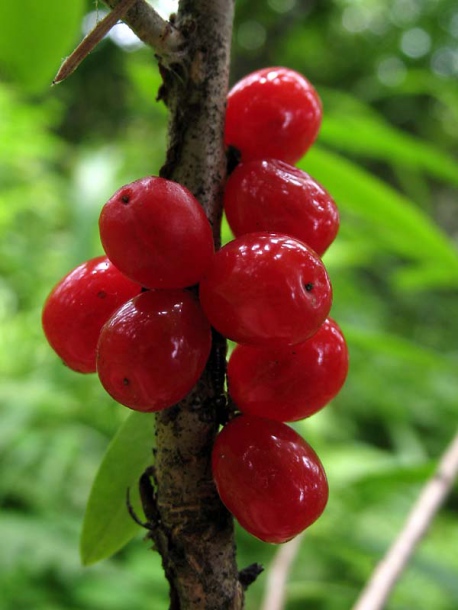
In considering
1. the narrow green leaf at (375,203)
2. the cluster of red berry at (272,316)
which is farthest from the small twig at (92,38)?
the narrow green leaf at (375,203)

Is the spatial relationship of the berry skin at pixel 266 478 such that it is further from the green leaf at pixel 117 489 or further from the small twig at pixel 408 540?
the small twig at pixel 408 540

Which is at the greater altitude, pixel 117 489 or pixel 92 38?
pixel 92 38

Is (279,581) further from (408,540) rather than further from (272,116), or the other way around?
(272,116)

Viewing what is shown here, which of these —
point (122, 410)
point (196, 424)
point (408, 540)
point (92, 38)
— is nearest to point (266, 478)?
point (196, 424)

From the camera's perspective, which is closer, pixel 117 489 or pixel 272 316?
pixel 272 316

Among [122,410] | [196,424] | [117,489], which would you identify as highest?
[196,424]

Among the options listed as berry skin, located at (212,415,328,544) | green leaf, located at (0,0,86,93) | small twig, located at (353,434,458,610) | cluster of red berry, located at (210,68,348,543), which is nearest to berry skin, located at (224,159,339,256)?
cluster of red berry, located at (210,68,348,543)
